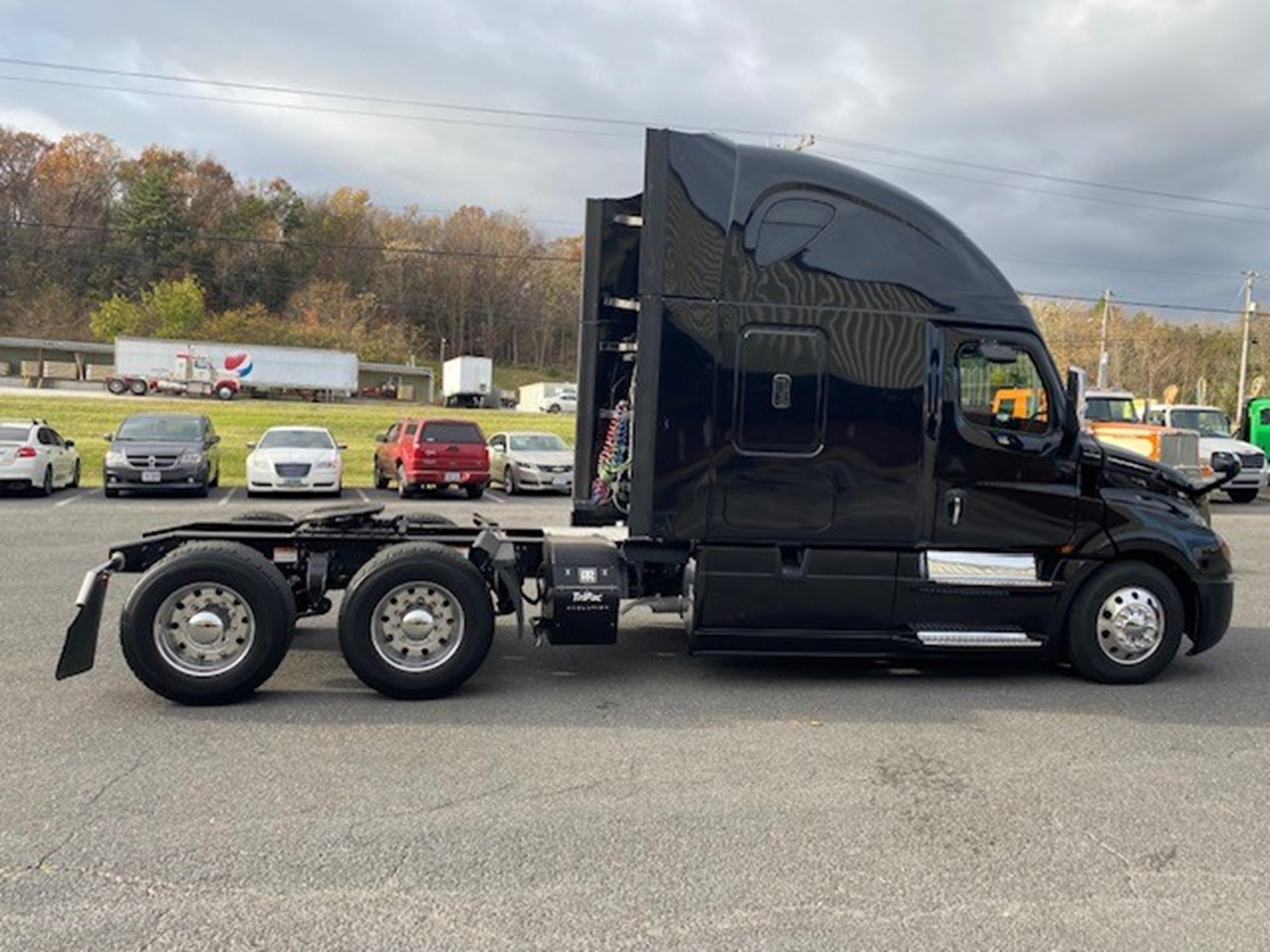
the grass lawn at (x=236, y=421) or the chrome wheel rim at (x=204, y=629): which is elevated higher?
the grass lawn at (x=236, y=421)

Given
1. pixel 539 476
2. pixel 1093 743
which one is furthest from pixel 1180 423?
pixel 1093 743

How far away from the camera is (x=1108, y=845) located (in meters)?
4.04

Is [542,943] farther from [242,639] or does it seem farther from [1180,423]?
[1180,423]

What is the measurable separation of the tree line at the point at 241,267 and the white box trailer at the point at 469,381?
579 inches

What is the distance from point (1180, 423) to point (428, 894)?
81.2 feet

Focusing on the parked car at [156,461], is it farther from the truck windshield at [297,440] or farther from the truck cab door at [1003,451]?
the truck cab door at [1003,451]

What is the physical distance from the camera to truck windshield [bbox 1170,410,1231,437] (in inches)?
923

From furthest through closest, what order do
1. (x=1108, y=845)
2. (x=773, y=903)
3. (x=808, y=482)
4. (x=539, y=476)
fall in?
(x=539, y=476) → (x=808, y=482) → (x=1108, y=845) → (x=773, y=903)

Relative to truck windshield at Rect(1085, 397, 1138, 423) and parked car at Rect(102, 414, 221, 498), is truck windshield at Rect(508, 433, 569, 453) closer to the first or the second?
parked car at Rect(102, 414, 221, 498)

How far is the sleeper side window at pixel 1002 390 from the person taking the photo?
20.5ft

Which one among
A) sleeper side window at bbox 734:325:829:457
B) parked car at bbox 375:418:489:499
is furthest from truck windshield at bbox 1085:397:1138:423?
sleeper side window at bbox 734:325:829:457

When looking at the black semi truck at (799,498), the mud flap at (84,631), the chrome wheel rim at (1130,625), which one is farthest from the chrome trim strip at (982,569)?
the mud flap at (84,631)

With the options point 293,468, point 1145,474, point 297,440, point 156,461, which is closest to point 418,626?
point 1145,474

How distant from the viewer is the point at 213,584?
18.3ft
